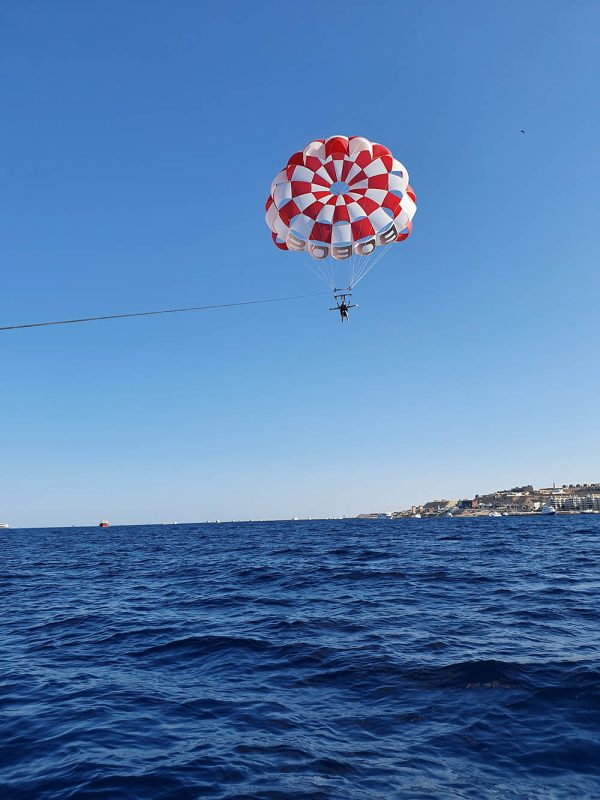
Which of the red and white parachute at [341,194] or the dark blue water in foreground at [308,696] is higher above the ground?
the red and white parachute at [341,194]

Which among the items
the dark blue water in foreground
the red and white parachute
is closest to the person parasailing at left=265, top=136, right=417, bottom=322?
the red and white parachute

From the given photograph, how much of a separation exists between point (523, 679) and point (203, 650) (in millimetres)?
6152

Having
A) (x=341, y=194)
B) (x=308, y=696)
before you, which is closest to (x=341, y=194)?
(x=341, y=194)

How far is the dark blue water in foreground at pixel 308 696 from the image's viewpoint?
5523mm

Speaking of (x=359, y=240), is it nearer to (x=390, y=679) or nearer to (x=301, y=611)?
(x=301, y=611)

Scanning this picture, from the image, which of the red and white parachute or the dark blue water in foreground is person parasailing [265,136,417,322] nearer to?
the red and white parachute

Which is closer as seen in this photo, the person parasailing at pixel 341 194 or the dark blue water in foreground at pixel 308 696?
the dark blue water in foreground at pixel 308 696

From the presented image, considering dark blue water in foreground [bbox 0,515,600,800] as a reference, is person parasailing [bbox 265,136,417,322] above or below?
above

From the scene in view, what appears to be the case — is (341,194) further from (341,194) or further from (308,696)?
(308,696)

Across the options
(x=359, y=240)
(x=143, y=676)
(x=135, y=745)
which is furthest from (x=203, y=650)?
(x=359, y=240)

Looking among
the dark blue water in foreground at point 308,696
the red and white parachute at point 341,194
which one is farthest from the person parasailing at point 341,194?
the dark blue water in foreground at point 308,696

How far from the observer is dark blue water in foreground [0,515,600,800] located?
552 cm

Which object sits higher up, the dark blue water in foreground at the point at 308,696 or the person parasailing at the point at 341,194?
the person parasailing at the point at 341,194

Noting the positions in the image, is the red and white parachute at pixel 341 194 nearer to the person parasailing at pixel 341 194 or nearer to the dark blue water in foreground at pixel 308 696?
the person parasailing at pixel 341 194
